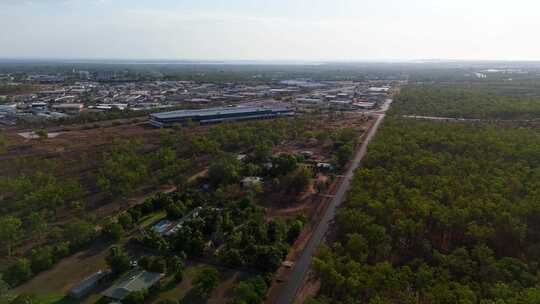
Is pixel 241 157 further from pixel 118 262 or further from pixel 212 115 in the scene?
pixel 212 115

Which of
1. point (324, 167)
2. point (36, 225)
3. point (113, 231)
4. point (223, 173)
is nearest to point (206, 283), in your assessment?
point (113, 231)

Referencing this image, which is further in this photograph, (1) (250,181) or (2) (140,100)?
(2) (140,100)

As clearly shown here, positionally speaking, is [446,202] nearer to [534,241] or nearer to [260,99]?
[534,241]

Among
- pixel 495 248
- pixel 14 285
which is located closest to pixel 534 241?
pixel 495 248

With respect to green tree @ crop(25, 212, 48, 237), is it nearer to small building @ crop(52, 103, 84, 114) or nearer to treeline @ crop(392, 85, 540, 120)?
small building @ crop(52, 103, 84, 114)

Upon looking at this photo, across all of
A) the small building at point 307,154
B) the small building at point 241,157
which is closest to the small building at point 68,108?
the small building at point 241,157

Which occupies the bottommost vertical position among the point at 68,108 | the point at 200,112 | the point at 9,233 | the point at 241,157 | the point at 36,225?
the point at 36,225

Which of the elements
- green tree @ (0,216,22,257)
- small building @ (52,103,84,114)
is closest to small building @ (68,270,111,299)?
green tree @ (0,216,22,257)
